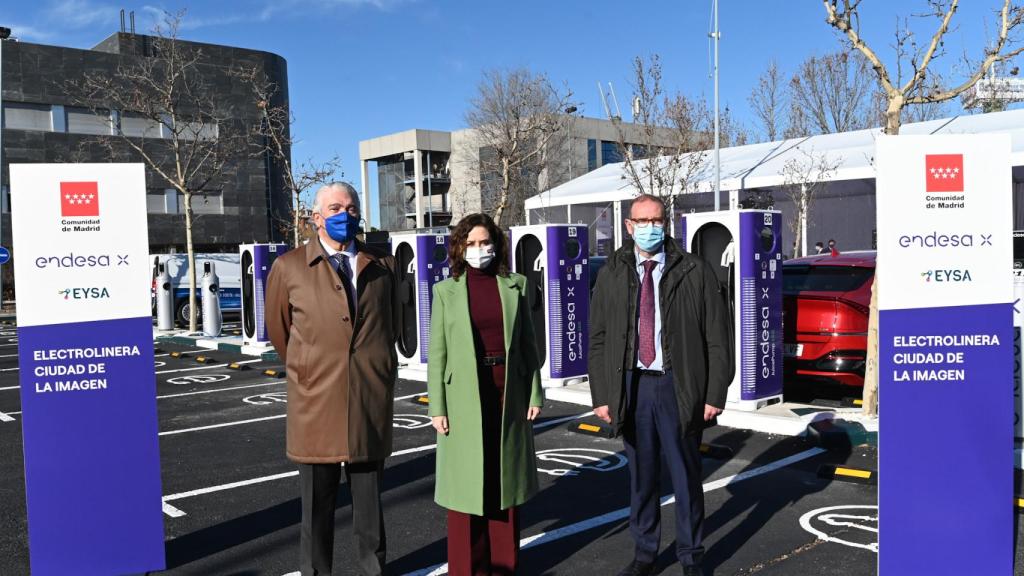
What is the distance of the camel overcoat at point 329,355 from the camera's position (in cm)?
359

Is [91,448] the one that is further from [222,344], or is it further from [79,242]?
[222,344]

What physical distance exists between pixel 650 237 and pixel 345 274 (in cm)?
144

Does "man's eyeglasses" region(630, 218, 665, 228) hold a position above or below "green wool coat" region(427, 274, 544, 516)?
above

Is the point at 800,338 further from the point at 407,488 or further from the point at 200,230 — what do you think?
the point at 200,230

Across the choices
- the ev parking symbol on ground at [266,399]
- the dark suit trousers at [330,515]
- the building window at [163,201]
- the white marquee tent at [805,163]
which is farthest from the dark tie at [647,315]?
the building window at [163,201]

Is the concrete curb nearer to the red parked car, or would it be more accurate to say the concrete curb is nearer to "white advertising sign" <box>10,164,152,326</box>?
the red parked car

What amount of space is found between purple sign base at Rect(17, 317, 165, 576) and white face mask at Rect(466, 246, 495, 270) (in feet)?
5.00

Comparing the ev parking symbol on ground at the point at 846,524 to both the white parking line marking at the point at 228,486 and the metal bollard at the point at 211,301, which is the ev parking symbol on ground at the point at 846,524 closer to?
the white parking line marking at the point at 228,486

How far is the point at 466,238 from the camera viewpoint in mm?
3738

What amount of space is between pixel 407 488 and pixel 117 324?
2.32 metres

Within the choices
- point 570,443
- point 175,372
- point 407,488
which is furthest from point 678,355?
point 175,372

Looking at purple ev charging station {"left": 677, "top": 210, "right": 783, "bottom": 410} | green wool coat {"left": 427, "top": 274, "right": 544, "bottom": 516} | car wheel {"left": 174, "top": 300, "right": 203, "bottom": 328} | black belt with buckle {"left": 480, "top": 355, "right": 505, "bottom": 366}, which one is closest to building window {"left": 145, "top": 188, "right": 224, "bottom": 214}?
car wheel {"left": 174, "top": 300, "right": 203, "bottom": 328}

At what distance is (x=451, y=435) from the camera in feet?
12.1

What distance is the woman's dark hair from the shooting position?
12.3 feet
